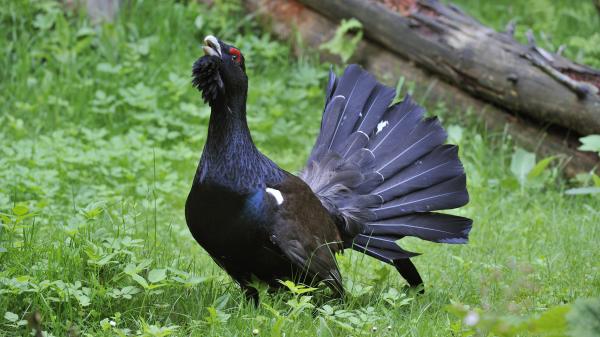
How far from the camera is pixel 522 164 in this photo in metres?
6.86

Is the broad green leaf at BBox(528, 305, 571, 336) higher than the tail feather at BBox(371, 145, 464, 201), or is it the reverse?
the broad green leaf at BBox(528, 305, 571, 336)

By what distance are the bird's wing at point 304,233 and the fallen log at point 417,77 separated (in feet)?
9.45

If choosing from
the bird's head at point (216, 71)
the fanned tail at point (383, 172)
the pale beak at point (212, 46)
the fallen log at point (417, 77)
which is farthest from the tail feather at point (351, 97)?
the fallen log at point (417, 77)

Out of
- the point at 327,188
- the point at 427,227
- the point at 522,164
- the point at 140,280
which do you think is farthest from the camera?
the point at 522,164

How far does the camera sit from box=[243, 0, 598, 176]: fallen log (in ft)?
22.7

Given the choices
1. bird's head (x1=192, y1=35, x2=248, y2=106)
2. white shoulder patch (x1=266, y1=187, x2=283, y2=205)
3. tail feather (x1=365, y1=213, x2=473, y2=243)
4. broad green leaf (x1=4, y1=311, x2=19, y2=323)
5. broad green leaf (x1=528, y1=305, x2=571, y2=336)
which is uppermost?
bird's head (x1=192, y1=35, x2=248, y2=106)

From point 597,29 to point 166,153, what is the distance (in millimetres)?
4920

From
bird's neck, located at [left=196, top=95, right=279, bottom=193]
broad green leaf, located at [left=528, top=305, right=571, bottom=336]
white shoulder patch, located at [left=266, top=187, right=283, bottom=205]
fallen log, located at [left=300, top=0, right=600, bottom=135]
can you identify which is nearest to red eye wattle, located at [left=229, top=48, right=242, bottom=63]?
bird's neck, located at [left=196, top=95, right=279, bottom=193]

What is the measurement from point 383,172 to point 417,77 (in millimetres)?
2659

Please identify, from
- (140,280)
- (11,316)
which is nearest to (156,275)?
(140,280)

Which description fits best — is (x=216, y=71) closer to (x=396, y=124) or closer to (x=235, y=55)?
(x=235, y=55)

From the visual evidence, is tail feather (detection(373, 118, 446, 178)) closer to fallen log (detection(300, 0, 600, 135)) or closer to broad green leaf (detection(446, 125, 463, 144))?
fallen log (detection(300, 0, 600, 135))

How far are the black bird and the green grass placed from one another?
0.60 feet

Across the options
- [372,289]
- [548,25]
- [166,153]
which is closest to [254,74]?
[166,153]
